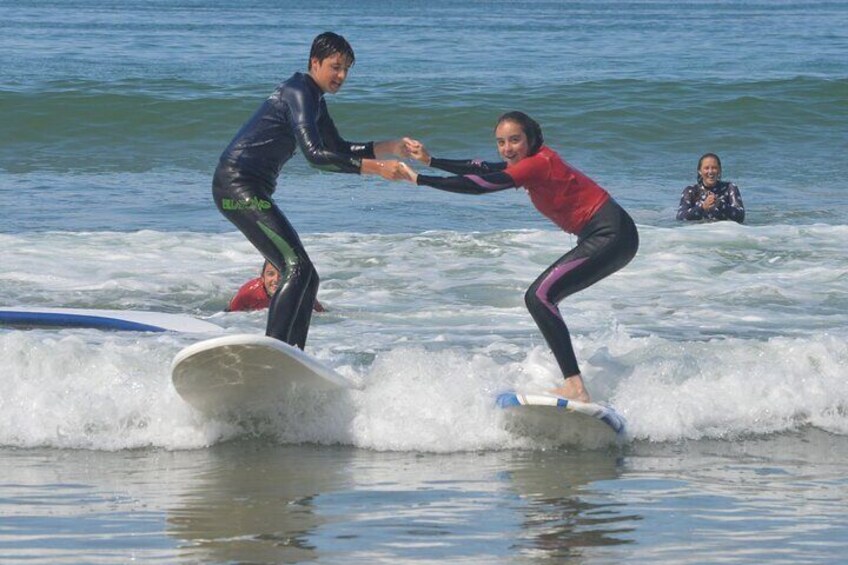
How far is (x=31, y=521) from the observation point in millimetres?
5691

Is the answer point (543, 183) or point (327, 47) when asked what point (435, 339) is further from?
point (327, 47)

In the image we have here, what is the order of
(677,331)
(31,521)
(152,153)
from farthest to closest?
(152,153) < (677,331) < (31,521)

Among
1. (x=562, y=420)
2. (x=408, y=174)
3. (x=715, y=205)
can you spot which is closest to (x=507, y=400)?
(x=562, y=420)

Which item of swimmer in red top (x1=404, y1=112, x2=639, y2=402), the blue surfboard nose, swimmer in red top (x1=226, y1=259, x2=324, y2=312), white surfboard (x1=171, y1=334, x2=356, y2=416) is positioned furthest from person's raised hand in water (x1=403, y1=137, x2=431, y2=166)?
swimmer in red top (x1=226, y1=259, x2=324, y2=312)

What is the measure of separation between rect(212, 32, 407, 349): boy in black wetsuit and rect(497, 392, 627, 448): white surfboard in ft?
3.72

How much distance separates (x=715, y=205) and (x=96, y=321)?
7.33 metres

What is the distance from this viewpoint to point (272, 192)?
721 cm

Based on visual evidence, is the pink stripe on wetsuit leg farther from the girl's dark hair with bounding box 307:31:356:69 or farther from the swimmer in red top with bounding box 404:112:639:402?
the girl's dark hair with bounding box 307:31:356:69

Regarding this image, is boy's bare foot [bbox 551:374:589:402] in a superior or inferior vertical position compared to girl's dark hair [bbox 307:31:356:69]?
inferior

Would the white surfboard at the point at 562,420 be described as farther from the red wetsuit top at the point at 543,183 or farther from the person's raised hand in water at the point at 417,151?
the person's raised hand in water at the point at 417,151

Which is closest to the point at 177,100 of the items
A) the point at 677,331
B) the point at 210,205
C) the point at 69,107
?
the point at 69,107

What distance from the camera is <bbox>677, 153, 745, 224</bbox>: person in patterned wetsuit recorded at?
1502 cm

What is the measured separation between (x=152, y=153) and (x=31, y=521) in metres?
16.1

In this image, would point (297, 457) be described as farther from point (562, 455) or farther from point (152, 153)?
point (152, 153)
